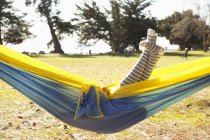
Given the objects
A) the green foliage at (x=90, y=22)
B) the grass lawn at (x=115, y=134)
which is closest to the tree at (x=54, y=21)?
the green foliage at (x=90, y=22)

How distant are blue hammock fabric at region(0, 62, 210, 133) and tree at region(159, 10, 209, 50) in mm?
41012

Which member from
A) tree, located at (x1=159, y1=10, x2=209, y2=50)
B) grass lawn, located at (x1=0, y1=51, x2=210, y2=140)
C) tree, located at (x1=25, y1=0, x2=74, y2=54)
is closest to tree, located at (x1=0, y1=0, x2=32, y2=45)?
tree, located at (x1=25, y1=0, x2=74, y2=54)

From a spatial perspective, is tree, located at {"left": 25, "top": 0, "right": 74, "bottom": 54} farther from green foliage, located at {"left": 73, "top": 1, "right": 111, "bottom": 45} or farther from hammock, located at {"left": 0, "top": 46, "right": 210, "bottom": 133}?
hammock, located at {"left": 0, "top": 46, "right": 210, "bottom": 133}

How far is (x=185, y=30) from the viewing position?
157 feet

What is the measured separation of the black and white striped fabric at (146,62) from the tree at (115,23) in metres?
38.3

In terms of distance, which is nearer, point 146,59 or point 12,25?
point 146,59

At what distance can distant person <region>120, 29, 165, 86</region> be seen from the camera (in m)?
4.20

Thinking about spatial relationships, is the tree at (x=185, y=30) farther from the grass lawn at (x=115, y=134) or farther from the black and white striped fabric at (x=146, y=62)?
the black and white striped fabric at (x=146, y=62)

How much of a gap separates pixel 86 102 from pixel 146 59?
88cm

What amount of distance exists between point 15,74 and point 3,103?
3.96 meters

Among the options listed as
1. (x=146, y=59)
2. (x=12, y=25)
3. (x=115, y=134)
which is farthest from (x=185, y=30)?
(x=146, y=59)

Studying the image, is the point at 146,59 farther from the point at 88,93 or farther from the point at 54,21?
the point at 54,21

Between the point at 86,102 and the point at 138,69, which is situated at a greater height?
the point at 138,69

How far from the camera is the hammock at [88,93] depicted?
4035 mm
